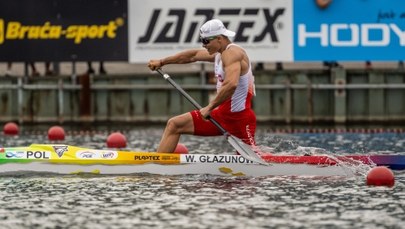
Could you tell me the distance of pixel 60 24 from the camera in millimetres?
30047

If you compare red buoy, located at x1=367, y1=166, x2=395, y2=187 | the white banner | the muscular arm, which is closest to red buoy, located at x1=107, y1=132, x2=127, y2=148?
the muscular arm

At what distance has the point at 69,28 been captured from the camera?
98.5 feet

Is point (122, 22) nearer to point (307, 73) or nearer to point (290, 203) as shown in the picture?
point (307, 73)

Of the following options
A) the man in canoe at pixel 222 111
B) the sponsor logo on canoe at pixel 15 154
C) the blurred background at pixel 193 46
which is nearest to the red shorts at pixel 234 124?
the man in canoe at pixel 222 111

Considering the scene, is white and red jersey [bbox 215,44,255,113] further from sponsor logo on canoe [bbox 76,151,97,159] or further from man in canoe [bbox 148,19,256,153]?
sponsor logo on canoe [bbox 76,151,97,159]

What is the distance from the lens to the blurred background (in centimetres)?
2984

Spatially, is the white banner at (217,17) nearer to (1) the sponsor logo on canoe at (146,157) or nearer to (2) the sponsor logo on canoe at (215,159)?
(1) the sponsor logo on canoe at (146,157)

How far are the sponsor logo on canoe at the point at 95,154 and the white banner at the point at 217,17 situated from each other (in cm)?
1050

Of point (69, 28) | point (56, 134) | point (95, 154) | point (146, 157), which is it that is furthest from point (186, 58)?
point (69, 28)

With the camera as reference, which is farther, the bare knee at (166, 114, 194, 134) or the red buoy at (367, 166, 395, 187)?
the bare knee at (166, 114, 194, 134)

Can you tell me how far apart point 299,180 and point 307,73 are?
39.9ft

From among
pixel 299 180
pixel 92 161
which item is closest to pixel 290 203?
pixel 299 180

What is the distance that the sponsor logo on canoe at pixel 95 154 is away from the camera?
63.5ft

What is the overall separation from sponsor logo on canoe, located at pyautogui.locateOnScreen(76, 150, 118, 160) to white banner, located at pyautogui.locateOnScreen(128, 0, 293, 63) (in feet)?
34.5
